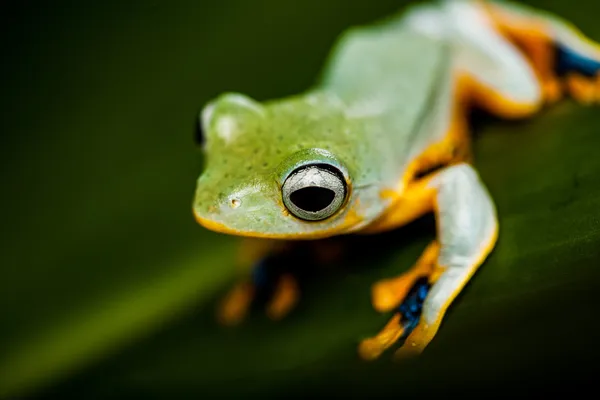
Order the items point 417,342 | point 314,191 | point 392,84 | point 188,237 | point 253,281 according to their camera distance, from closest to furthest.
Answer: point 417,342 → point 314,191 → point 392,84 → point 253,281 → point 188,237

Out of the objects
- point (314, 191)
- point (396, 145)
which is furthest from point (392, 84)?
point (314, 191)

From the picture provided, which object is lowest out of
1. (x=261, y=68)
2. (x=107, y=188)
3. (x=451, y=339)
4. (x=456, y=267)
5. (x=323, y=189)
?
(x=451, y=339)

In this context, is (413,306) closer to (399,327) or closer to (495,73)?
(399,327)

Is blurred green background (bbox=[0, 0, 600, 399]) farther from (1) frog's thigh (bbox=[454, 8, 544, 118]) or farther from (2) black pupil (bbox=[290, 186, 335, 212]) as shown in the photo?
(2) black pupil (bbox=[290, 186, 335, 212])

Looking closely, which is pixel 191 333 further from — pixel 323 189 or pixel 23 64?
pixel 23 64

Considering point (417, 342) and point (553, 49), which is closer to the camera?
point (417, 342)

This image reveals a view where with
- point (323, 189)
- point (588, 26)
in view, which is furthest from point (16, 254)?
point (588, 26)

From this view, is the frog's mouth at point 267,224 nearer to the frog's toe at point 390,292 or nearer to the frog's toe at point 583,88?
the frog's toe at point 390,292
